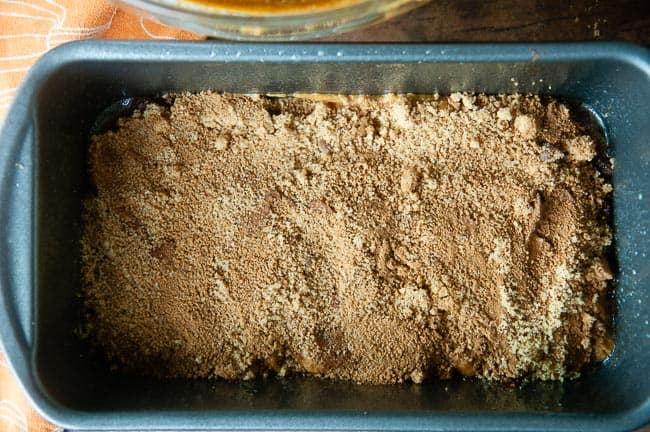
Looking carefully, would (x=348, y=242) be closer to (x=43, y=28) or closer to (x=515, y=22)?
(x=515, y=22)

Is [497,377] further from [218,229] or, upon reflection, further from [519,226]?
[218,229]

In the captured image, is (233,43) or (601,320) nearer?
(233,43)

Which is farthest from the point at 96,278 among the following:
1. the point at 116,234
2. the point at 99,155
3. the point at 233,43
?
the point at 233,43

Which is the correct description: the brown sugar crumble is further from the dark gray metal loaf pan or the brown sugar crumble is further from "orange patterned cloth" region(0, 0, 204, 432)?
"orange patterned cloth" region(0, 0, 204, 432)

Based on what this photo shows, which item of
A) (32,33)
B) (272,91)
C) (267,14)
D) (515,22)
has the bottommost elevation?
(32,33)

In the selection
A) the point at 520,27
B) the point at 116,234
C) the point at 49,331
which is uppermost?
the point at 520,27

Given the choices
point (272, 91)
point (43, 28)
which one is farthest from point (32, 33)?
point (272, 91)
